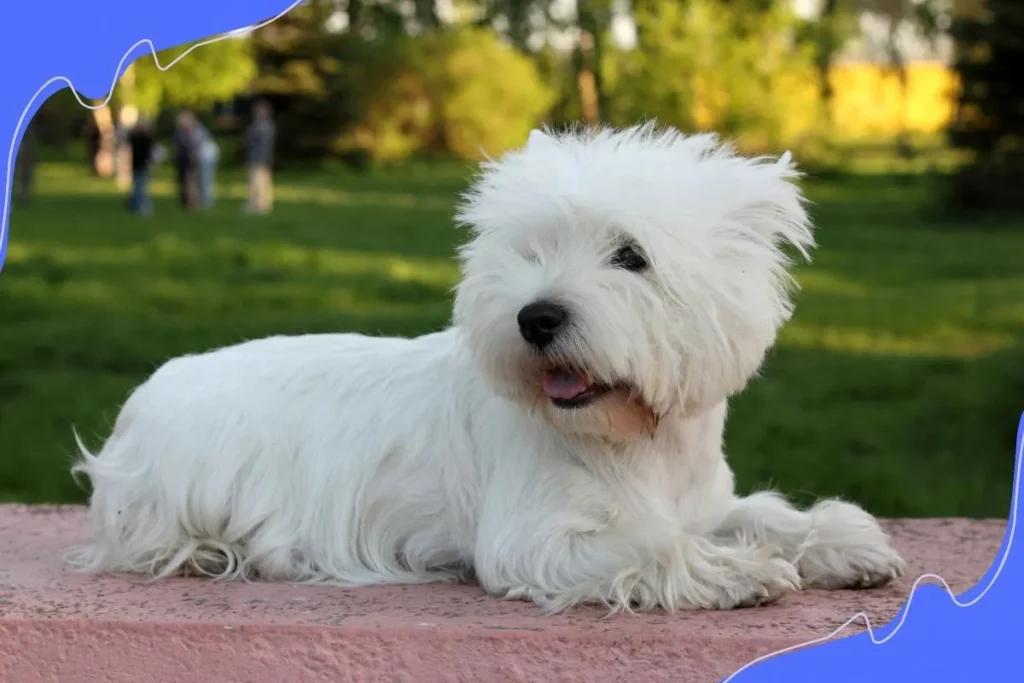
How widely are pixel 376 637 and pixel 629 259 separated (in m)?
1.06

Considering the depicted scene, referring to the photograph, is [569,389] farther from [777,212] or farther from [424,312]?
[424,312]

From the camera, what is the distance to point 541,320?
3148 mm

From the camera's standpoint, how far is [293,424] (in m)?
3.98

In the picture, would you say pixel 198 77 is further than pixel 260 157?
No

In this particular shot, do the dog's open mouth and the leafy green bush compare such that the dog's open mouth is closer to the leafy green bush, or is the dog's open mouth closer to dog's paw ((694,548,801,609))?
dog's paw ((694,548,801,609))

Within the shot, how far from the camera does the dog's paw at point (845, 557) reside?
3.70 metres

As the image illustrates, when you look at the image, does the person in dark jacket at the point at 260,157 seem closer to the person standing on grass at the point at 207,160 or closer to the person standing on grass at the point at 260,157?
the person standing on grass at the point at 260,157

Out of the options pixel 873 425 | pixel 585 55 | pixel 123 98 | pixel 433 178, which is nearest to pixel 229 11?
pixel 585 55

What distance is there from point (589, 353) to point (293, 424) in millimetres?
1174

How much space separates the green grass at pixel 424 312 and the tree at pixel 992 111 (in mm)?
333

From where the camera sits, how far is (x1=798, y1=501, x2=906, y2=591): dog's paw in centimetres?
370

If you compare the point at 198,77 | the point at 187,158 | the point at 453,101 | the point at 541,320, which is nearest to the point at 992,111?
the point at 453,101

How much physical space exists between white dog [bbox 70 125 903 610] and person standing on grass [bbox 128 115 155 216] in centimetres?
565

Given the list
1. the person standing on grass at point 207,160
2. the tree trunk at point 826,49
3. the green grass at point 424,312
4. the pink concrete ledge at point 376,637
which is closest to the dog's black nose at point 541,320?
the pink concrete ledge at point 376,637
